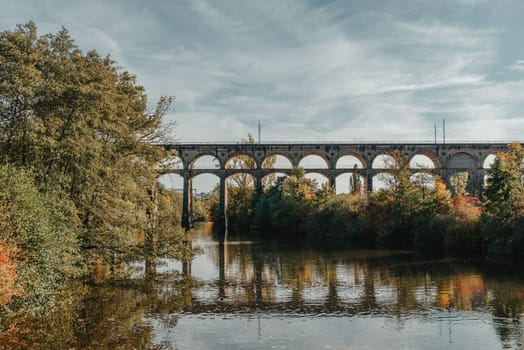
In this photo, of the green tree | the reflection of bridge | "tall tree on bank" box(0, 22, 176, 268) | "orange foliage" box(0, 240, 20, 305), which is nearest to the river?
the green tree

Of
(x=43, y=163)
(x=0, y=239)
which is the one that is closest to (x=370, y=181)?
(x=43, y=163)

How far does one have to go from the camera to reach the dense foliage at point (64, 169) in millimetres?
14242

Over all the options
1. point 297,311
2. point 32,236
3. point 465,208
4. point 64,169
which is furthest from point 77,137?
point 465,208

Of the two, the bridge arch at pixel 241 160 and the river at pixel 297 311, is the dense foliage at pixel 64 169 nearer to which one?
the river at pixel 297 311

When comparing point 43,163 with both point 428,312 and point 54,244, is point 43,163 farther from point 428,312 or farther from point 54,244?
point 428,312

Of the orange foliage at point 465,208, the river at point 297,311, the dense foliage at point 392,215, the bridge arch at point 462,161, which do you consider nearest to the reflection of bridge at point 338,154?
the bridge arch at point 462,161

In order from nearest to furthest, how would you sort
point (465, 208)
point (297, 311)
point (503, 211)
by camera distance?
point (297, 311) → point (503, 211) → point (465, 208)

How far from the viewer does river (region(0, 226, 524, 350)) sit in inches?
499

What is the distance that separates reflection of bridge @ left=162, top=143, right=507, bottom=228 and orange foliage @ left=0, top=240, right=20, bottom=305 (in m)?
51.0

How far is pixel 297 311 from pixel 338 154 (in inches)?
1956

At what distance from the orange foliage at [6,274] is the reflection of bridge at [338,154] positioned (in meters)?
51.0

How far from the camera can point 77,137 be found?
16.6 metres

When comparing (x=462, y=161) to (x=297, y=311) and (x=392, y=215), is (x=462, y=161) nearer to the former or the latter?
(x=392, y=215)

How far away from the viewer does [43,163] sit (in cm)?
1741
